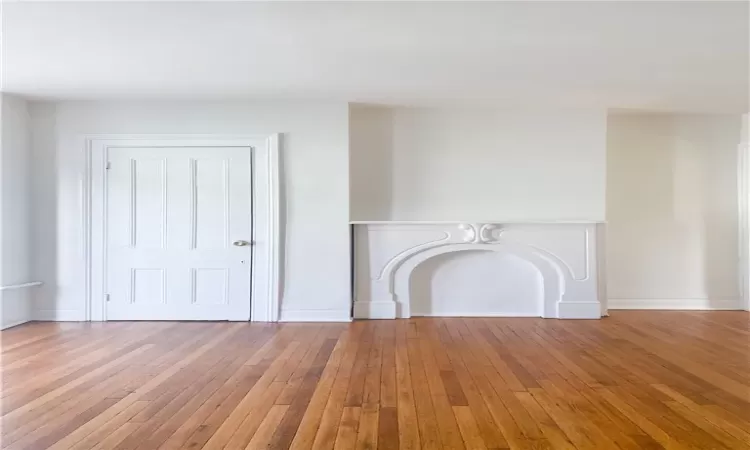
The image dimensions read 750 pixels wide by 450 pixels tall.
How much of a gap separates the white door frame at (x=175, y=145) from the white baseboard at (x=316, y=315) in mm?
119

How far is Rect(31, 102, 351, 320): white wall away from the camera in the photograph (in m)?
5.23

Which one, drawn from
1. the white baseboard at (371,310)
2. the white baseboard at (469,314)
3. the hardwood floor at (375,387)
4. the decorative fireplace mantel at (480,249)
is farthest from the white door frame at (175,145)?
the white baseboard at (469,314)

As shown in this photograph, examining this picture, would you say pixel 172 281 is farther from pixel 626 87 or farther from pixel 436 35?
pixel 626 87

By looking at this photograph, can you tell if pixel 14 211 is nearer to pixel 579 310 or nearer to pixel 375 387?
pixel 375 387

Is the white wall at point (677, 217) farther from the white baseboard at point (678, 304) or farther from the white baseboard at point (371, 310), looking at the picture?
the white baseboard at point (371, 310)

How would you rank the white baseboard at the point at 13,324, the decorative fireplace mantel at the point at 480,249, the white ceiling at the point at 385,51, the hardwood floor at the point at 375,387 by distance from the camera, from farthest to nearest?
the decorative fireplace mantel at the point at 480,249, the white baseboard at the point at 13,324, the white ceiling at the point at 385,51, the hardwood floor at the point at 375,387

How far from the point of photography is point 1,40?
11.3ft

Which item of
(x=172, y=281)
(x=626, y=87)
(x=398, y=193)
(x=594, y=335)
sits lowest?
(x=594, y=335)

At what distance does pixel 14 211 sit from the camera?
5.05 metres

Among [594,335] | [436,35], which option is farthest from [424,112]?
[594,335]

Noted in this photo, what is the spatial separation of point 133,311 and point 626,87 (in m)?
5.41

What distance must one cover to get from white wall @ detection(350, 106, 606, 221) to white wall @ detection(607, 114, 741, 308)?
1.03 m

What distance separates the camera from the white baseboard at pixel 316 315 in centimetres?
524

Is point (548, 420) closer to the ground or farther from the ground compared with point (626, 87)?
closer to the ground
